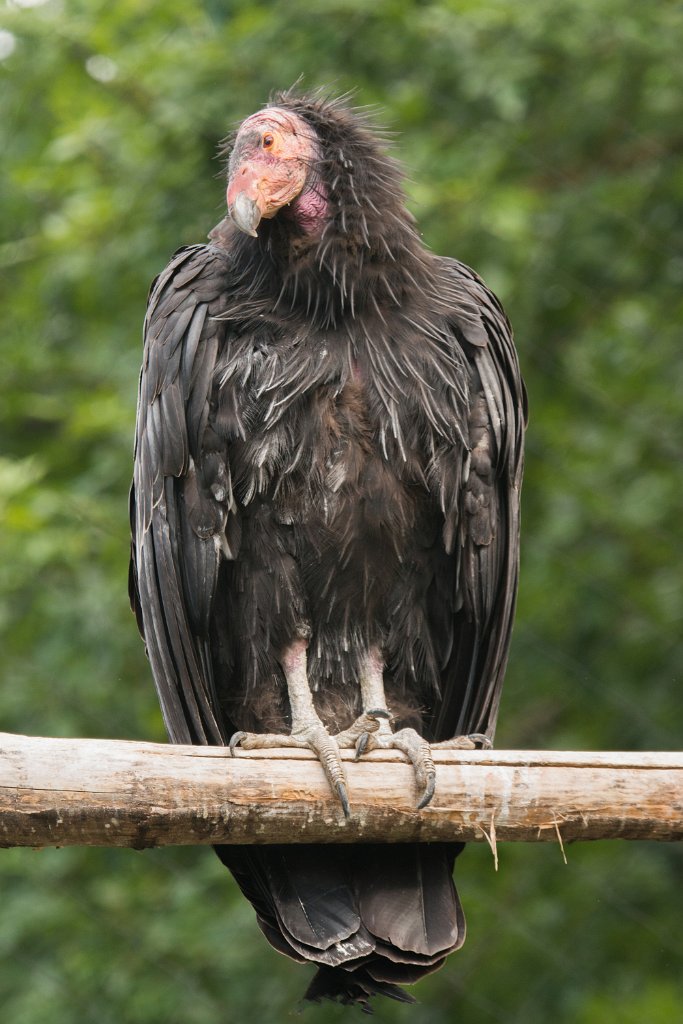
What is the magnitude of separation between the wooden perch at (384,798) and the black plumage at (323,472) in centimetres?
32

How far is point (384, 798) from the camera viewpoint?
3.10m

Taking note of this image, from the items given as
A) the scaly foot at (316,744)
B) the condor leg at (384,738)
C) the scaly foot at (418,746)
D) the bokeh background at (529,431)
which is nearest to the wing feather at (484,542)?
the condor leg at (384,738)

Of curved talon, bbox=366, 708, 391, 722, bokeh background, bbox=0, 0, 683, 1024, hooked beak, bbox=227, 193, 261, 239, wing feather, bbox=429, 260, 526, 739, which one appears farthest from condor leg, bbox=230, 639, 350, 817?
bokeh background, bbox=0, 0, 683, 1024

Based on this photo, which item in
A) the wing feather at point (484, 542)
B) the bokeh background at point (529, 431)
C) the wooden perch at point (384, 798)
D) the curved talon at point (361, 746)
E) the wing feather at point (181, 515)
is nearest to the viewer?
the wooden perch at point (384, 798)

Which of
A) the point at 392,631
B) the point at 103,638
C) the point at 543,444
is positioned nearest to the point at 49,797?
the point at 392,631

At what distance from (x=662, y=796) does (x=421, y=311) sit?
1.44 metres

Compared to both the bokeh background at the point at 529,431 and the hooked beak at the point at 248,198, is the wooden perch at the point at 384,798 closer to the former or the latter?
the hooked beak at the point at 248,198

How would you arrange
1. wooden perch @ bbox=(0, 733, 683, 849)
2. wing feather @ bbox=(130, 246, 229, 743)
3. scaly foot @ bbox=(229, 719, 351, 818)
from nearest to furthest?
wooden perch @ bbox=(0, 733, 683, 849) → scaly foot @ bbox=(229, 719, 351, 818) → wing feather @ bbox=(130, 246, 229, 743)

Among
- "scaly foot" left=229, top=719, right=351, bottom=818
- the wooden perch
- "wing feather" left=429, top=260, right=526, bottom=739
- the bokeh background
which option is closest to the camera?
the wooden perch

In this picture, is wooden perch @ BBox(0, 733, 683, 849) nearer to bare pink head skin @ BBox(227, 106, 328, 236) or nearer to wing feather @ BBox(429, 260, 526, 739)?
wing feather @ BBox(429, 260, 526, 739)

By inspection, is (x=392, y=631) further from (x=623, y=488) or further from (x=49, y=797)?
(x=623, y=488)

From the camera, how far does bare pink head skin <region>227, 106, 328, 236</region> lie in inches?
142

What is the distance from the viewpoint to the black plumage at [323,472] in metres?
3.56

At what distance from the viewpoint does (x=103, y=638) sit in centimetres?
570
